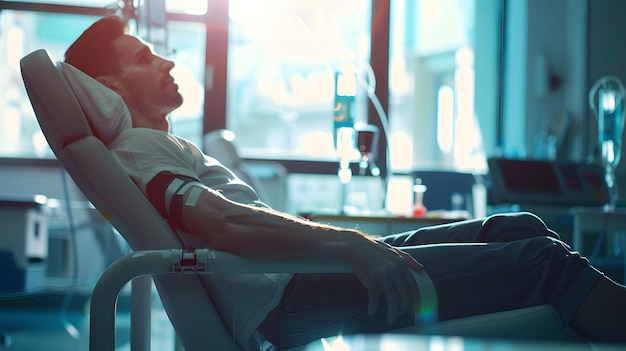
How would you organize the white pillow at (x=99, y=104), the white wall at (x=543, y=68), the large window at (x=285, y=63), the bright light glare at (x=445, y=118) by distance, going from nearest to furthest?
the white pillow at (x=99, y=104) < the white wall at (x=543, y=68) < the large window at (x=285, y=63) < the bright light glare at (x=445, y=118)

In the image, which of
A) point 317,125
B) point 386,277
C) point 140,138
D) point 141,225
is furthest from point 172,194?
point 317,125

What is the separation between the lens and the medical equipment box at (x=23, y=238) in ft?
11.6

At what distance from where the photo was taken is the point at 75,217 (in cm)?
479

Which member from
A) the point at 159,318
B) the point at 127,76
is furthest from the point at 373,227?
the point at 159,318

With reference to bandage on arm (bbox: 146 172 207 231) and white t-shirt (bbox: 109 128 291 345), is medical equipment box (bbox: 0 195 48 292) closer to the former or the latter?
white t-shirt (bbox: 109 128 291 345)

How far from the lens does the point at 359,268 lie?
115 centimetres

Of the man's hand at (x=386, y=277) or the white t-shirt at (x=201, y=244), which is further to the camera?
the white t-shirt at (x=201, y=244)

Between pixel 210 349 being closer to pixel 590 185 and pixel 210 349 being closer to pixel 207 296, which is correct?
pixel 207 296

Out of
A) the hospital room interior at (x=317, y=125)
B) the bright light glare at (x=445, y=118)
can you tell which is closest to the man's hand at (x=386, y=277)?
the hospital room interior at (x=317, y=125)

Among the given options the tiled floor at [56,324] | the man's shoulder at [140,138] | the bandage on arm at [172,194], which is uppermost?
the man's shoulder at [140,138]

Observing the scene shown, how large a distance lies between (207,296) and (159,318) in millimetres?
3276

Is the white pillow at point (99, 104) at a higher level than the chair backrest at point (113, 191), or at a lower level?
higher

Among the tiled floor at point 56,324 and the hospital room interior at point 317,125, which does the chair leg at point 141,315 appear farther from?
the hospital room interior at point 317,125

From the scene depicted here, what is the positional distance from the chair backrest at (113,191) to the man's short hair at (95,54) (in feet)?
1.34
